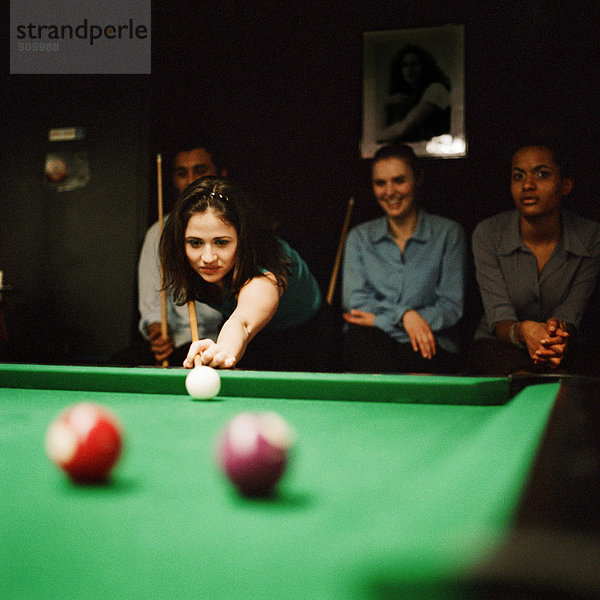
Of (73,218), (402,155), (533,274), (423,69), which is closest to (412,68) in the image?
(423,69)

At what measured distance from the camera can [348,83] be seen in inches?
180

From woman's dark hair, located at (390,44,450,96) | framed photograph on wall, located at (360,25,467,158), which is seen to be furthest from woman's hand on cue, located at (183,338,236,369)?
woman's dark hair, located at (390,44,450,96)

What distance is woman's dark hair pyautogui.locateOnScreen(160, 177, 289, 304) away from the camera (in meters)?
2.91

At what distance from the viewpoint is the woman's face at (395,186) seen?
12.9 feet

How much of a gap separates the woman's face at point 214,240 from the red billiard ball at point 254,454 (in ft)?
6.56

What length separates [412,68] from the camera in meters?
4.42

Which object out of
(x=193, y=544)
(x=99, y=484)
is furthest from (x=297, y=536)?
(x=99, y=484)

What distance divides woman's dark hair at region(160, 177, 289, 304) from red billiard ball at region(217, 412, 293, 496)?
190cm

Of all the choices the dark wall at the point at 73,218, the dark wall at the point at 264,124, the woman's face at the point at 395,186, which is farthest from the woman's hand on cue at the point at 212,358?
the dark wall at the point at 73,218

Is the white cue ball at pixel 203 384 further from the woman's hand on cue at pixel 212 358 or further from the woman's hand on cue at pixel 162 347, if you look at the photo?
the woman's hand on cue at pixel 162 347

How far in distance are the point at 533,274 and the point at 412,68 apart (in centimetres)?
164

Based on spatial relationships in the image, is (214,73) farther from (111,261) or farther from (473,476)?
(473,476)

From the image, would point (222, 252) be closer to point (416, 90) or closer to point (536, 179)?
point (536, 179)

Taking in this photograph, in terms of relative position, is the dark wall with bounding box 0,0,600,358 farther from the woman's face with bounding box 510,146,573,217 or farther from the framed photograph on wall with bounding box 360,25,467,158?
the woman's face with bounding box 510,146,573,217
